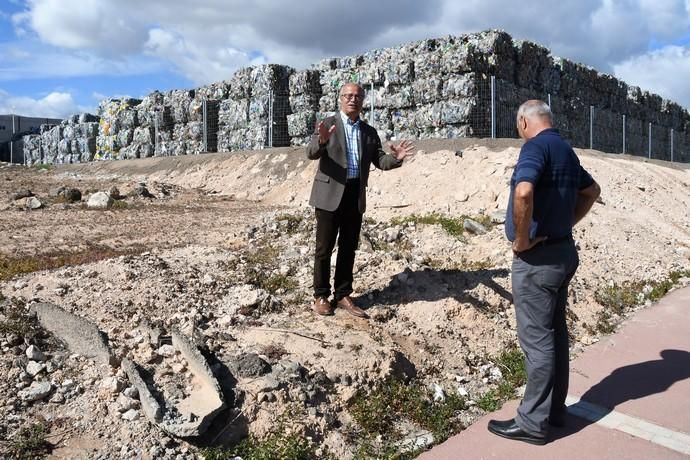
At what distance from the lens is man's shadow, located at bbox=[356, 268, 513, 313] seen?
5402 mm

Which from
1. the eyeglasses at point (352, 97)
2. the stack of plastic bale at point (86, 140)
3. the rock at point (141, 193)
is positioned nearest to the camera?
the eyeglasses at point (352, 97)

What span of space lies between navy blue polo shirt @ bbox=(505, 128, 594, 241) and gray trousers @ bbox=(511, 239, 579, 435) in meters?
0.13

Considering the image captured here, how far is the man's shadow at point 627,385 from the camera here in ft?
12.8

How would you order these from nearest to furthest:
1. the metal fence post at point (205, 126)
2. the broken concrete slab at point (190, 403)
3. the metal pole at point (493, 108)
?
the broken concrete slab at point (190, 403)
the metal pole at point (493, 108)
the metal fence post at point (205, 126)

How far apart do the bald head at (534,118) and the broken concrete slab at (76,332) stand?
10.0 feet

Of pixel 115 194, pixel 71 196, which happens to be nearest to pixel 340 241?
pixel 115 194

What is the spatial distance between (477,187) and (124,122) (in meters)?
18.3

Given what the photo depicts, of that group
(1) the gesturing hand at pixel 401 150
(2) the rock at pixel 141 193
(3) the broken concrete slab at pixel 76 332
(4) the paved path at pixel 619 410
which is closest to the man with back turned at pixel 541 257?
(4) the paved path at pixel 619 410

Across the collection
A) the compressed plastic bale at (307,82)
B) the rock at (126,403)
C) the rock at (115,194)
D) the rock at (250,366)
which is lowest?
the rock at (126,403)

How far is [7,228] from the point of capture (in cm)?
983

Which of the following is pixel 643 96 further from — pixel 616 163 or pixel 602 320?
pixel 602 320

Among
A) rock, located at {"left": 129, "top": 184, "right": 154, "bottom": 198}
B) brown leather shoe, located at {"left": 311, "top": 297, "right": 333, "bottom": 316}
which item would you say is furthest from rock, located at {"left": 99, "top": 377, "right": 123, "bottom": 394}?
rock, located at {"left": 129, "top": 184, "right": 154, "bottom": 198}

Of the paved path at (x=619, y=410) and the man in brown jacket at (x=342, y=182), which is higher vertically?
the man in brown jacket at (x=342, y=182)

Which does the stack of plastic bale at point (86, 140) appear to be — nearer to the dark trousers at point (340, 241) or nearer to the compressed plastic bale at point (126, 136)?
the compressed plastic bale at point (126, 136)
